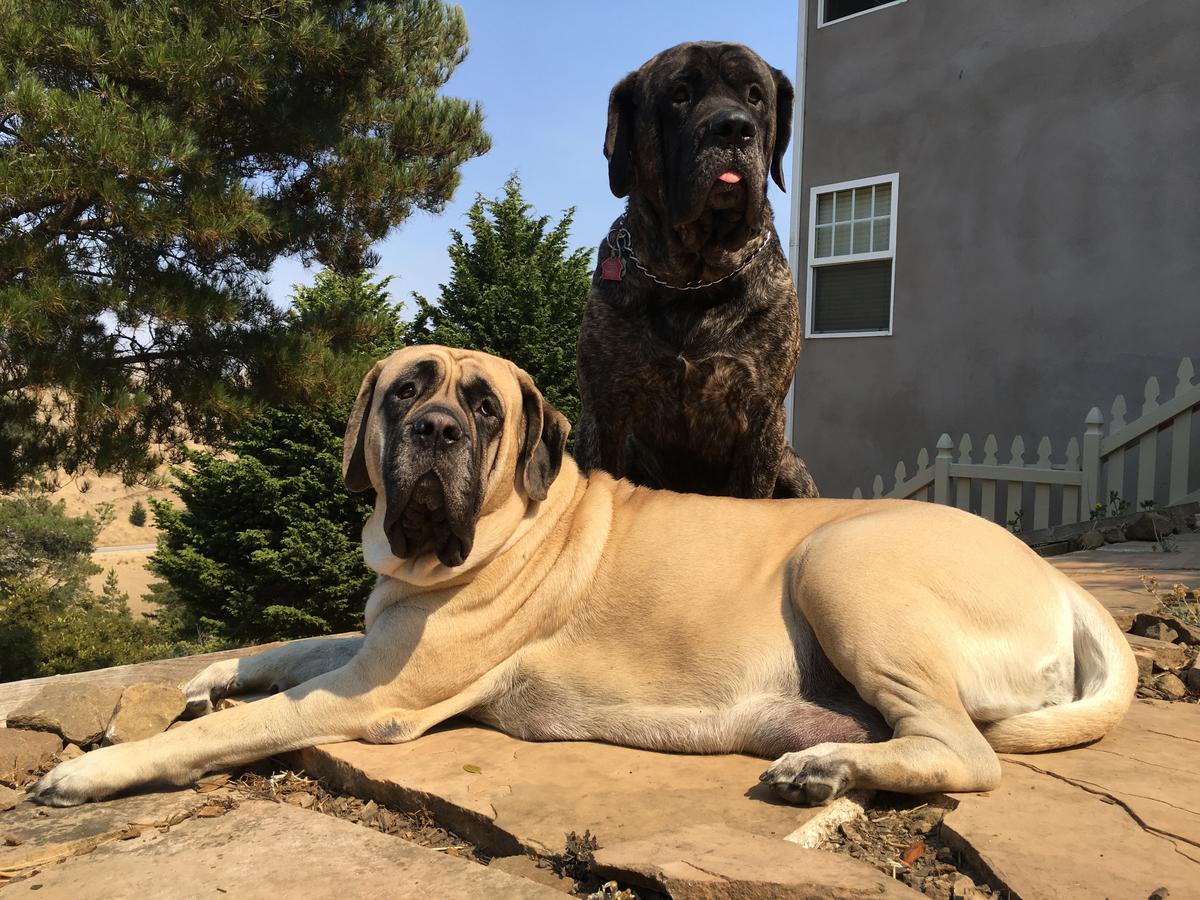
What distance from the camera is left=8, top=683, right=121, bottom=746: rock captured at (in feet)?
10.1

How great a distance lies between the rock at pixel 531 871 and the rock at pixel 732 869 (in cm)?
8

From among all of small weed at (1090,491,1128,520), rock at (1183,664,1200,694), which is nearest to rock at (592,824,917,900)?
rock at (1183,664,1200,694)

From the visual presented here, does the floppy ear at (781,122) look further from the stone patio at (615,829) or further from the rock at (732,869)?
the rock at (732,869)

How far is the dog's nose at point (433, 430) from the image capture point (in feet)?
9.14

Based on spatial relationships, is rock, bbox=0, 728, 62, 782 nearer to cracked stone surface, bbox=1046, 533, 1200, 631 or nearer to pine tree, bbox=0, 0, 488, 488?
cracked stone surface, bbox=1046, 533, 1200, 631

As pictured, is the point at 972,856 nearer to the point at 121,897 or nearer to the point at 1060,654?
the point at 1060,654

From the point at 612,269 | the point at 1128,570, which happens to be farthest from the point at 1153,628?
the point at 612,269

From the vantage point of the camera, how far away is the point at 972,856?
2.08 meters

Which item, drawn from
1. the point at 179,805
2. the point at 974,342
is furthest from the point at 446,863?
the point at 974,342

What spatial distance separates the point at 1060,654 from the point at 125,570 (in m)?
40.5

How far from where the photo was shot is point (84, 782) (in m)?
2.61

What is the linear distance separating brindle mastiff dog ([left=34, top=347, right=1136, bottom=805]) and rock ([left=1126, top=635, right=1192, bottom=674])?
0.93m

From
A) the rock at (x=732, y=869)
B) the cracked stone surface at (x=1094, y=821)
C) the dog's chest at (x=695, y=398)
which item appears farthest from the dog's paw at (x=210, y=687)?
the cracked stone surface at (x=1094, y=821)

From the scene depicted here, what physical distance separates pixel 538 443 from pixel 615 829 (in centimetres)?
128
